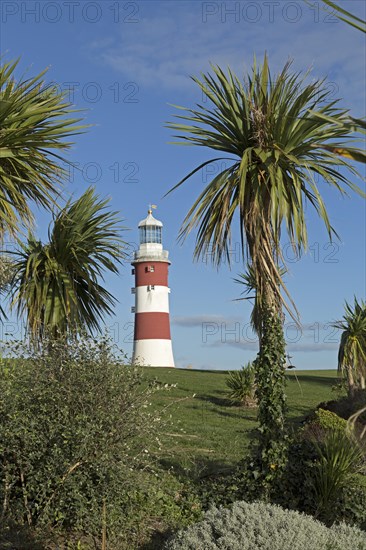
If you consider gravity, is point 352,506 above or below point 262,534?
below

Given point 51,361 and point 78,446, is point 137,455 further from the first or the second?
point 51,361

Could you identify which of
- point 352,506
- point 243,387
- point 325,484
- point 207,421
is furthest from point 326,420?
point 243,387

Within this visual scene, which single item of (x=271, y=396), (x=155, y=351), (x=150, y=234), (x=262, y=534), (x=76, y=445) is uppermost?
(x=150, y=234)

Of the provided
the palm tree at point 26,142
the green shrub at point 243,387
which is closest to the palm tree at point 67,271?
the palm tree at point 26,142

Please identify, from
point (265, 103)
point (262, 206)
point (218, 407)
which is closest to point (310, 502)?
point (262, 206)

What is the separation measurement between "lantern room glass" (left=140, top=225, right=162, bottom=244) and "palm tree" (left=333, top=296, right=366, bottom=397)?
24.0m

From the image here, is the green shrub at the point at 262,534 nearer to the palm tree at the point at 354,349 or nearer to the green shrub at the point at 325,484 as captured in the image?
the green shrub at the point at 325,484

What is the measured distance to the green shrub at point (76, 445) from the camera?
8.97 meters

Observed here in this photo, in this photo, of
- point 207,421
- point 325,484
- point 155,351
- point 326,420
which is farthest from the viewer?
point 155,351

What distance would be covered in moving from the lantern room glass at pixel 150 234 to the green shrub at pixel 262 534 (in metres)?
39.3

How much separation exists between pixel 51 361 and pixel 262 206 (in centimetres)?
444

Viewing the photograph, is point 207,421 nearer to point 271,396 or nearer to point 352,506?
point 271,396

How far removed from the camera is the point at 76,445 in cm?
894

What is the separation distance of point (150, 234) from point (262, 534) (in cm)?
4014
